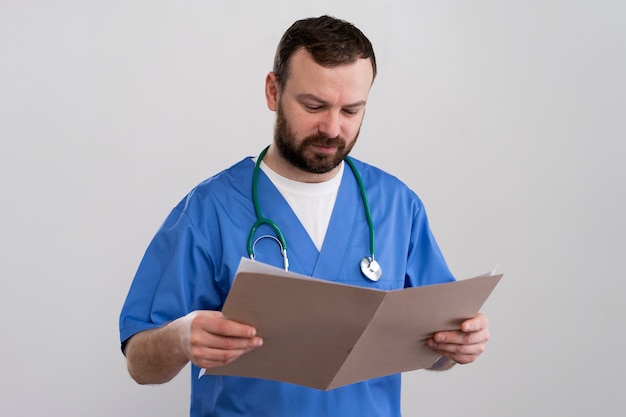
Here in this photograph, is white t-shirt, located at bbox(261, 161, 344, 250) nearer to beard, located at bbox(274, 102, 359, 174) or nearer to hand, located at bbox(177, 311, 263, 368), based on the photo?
beard, located at bbox(274, 102, 359, 174)

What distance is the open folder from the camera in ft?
4.74

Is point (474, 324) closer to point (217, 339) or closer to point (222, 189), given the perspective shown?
point (217, 339)

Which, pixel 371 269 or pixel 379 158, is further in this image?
pixel 379 158

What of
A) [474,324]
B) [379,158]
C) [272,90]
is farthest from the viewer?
[379,158]

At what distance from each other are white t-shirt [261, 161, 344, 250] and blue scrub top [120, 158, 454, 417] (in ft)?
0.06

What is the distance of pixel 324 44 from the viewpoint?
190 cm

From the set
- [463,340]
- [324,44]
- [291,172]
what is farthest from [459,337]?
[324,44]

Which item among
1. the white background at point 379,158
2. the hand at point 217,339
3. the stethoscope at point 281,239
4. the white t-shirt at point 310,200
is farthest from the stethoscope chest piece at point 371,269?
the white background at point 379,158

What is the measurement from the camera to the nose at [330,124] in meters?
1.87

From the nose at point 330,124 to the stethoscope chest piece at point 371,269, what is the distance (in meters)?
0.28

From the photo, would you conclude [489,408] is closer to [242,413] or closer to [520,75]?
[520,75]

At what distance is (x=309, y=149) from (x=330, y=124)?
79 mm

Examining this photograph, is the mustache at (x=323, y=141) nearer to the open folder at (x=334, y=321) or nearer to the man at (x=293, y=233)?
the man at (x=293, y=233)

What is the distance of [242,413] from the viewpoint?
1.84 m
